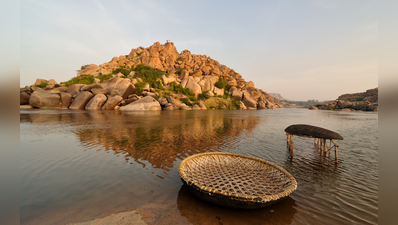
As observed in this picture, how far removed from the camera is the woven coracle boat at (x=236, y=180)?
10.6ft

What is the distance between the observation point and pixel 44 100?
31219 millimetres

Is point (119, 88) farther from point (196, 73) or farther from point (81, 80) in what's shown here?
point (196, 73)

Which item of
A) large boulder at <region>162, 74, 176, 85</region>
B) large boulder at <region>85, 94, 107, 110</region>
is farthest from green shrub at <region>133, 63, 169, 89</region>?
large boulder at <region>85, 94, 107, 110</region>

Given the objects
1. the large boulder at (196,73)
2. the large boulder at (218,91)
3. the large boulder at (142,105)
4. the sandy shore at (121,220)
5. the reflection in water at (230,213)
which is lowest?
the reflection in water at (230,213)

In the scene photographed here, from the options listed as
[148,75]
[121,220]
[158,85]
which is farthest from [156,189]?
[148,75]

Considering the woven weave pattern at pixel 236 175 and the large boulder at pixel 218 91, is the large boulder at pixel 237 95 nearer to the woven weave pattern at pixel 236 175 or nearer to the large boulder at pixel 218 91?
the large boulder at pixel 218 91

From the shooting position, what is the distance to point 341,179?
17.1 feet

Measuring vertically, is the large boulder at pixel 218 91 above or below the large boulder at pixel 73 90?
Result: above

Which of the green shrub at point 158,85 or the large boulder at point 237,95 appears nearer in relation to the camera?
the green shrub at point 158,85

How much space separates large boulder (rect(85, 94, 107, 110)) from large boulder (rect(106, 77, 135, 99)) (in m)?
2.77

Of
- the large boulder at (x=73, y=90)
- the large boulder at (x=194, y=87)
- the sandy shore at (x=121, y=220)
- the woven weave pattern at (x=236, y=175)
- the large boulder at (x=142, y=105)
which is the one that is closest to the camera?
the sandy shore at (x=121, y=220)

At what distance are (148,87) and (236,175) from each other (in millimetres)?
45808

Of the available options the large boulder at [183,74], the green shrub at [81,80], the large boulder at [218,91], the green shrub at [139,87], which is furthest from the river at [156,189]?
the large boulder at [183,74]
